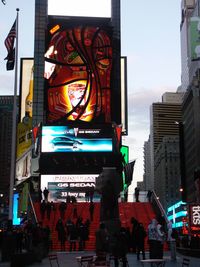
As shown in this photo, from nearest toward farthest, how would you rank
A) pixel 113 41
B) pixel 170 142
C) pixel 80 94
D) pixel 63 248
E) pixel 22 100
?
pixel 63 248, pixel 80 94, pixel 113 41, pixel 22 100, pixel 170 142

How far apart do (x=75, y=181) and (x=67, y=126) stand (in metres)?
7.82

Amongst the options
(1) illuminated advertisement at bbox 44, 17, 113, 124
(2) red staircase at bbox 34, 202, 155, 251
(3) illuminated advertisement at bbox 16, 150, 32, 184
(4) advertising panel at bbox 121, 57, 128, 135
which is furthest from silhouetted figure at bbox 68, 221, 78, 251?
(4) advertising panel at bbox 121, 57, 128, 135

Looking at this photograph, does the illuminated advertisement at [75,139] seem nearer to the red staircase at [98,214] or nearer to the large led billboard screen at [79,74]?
the large led billboard screen at [79,74]

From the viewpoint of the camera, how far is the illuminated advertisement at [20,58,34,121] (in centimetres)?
8650

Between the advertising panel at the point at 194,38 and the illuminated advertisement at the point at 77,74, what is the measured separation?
41.1m

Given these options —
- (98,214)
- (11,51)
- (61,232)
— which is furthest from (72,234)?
(11,51)

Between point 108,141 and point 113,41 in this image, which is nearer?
point 108,141

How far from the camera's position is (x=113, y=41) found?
8006 centimetres

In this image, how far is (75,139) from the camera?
70562 millimetres

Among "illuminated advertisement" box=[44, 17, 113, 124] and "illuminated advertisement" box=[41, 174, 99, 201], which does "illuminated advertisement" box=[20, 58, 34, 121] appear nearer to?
"illuminated advertisement" box=[44, 17, 113, 124]

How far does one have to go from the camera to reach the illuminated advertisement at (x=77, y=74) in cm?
7425

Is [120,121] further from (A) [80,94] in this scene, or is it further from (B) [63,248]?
(B) [63,248]

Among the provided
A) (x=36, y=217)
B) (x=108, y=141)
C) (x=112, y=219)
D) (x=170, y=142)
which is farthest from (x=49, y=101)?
(x=170, y=142)

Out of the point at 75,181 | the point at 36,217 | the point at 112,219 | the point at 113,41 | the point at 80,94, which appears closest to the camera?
the point at 112,219
